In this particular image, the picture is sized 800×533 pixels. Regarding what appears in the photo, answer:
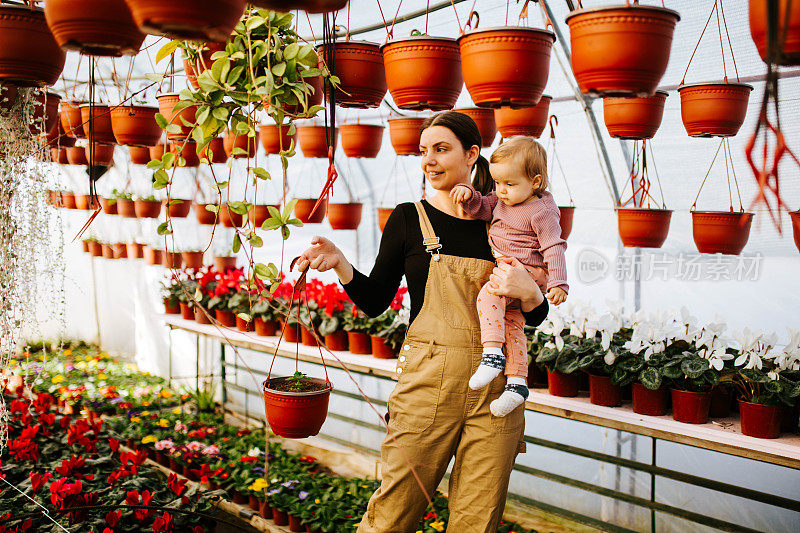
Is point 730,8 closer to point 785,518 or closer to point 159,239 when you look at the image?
point 785,518

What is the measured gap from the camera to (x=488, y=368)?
1726 millimetres

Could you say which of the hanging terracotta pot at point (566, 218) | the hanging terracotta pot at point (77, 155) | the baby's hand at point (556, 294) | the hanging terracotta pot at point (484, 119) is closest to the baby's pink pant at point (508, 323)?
the baby's hand at point (556, 294)

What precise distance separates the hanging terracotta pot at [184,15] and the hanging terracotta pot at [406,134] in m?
1.87

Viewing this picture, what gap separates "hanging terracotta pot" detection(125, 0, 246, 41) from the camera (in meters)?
0.95

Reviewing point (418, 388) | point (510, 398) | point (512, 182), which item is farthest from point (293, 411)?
point (512, 182)

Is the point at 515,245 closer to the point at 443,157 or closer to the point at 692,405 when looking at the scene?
the point at 443,157

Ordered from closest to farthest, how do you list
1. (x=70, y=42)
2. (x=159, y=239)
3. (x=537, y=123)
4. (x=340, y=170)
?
(x=70, y=42) → (x=537, y=123) → (x=340, y=170) → (x=159, y=239)

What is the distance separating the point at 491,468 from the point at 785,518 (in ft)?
8.18

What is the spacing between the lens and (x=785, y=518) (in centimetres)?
341

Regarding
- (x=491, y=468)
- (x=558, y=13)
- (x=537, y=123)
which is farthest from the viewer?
(x=558, y=13)

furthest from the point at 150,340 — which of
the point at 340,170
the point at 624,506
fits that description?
the point at 624,506

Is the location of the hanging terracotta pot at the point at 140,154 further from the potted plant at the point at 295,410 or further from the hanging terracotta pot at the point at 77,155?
the potted plant at the point at 295,410

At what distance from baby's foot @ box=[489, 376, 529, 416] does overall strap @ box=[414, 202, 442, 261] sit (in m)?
0.40

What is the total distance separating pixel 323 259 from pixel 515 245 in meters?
0.52
